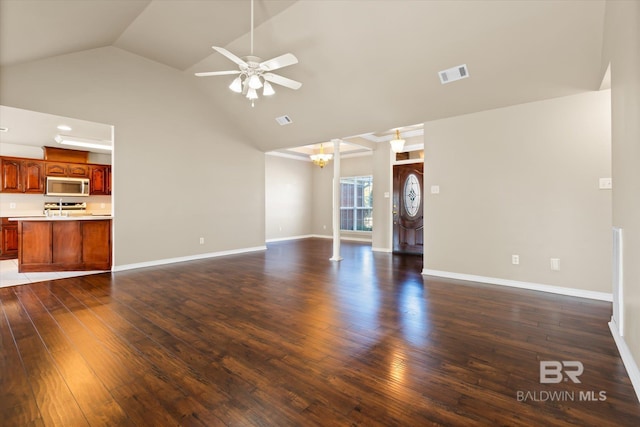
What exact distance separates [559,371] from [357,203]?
26.3ft

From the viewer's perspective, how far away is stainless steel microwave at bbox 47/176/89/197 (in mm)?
6867

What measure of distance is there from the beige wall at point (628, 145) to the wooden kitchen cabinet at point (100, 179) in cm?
990

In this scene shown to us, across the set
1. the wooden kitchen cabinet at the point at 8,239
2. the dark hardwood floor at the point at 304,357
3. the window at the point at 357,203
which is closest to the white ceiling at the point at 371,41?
the dark hardwood floor at the point at 304,357

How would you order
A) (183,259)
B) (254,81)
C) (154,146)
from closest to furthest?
1. (254,81)
2. (154,146)
3. (183,259)

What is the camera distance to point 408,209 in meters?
7.32

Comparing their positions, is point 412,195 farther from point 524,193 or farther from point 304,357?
point 304,357

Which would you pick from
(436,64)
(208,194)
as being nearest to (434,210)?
(436,64)

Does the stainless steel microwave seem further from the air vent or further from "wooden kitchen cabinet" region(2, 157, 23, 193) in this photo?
the air vent

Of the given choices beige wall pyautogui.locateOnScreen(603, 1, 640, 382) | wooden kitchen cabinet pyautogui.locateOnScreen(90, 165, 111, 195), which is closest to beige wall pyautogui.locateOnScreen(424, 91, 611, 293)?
beige wall pyautogui.locateOnScreen(603, 1, 640, 382)

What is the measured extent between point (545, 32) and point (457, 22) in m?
0.92

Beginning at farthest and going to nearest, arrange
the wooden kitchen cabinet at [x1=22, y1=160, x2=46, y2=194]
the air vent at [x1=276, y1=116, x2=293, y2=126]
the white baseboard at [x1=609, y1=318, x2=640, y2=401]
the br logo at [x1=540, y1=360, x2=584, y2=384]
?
1. the wooden kitchen cabinet at [x1=22, y1=160, x2=46, y2=194]
2. the air vent at [x1=276, y1=116, x2=293, y2=126]
3. the br logo at [x1=540, y1=360, x2=584, y2=384]
4. the white baseboard at [x1=609, y1=318, x2=640, y2=401]

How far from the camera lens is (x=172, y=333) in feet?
8.68

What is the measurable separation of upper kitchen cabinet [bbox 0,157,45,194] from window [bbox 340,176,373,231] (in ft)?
26.4

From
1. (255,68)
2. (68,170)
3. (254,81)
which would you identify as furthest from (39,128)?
(255,68)
